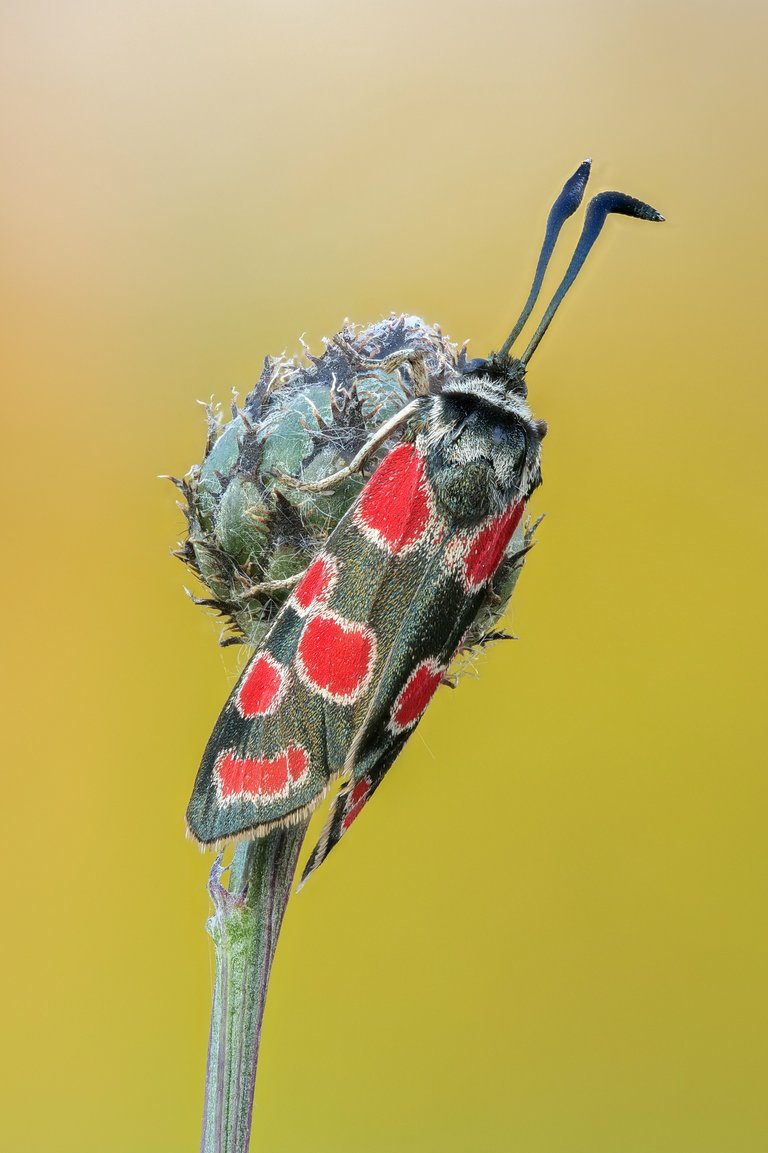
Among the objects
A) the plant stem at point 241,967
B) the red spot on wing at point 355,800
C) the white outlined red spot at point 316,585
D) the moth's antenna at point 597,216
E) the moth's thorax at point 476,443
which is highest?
the moth's antenna at point 597,216

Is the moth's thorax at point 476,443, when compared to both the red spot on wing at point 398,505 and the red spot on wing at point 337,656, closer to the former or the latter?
the red spot on wing at point 398,505

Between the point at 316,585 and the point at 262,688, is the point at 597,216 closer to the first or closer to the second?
Result: the point at 316,585

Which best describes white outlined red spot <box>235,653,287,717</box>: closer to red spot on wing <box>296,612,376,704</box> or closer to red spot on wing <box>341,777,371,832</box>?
red spot on wing <box>296,612,376,704</box>

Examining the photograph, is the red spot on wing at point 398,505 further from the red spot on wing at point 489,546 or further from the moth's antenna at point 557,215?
the moth's antenna at point 557,215

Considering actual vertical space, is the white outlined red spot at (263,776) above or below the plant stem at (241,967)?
above

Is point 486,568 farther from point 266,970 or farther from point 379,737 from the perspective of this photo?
point 266,970

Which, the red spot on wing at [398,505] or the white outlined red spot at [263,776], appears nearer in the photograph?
the white outlined red spot at [263,776]

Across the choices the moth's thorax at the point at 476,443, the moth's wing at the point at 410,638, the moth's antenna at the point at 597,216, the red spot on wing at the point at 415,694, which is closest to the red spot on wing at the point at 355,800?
the moth's wing at the point at 410,638
